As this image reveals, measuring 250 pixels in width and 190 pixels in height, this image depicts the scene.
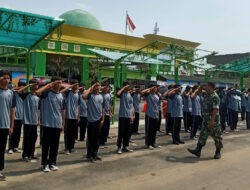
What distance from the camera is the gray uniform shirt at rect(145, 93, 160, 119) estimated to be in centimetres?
729

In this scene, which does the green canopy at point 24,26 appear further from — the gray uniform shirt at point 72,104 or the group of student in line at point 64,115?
the gray uniform shirt at point 72,104

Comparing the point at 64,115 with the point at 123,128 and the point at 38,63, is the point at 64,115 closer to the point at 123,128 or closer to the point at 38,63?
the point at 123,128

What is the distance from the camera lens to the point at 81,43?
26.5 m

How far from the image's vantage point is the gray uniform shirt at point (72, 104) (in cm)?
684

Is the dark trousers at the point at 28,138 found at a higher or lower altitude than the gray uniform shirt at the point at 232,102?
lower

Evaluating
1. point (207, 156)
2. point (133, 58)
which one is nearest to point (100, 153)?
point (207, 156)

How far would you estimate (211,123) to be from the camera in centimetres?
649

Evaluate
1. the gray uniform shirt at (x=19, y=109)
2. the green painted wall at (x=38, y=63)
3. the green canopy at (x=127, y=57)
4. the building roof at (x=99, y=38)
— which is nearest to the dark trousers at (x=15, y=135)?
the gray uniform shirt at (x=19, y=109)

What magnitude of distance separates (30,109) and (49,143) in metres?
1.08

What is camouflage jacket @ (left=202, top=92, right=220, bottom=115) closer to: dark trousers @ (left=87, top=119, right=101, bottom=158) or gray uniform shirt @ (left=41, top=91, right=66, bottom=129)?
dark trousers @ (left=87, top=119, right=101, bottom=158)

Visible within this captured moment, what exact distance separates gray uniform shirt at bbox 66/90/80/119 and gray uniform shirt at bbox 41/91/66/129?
1608mm

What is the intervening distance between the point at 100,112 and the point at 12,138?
7.34 feet

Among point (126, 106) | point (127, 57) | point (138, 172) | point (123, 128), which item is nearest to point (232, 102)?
point (127, 57)

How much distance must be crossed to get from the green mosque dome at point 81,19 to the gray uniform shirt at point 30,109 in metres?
27.3
